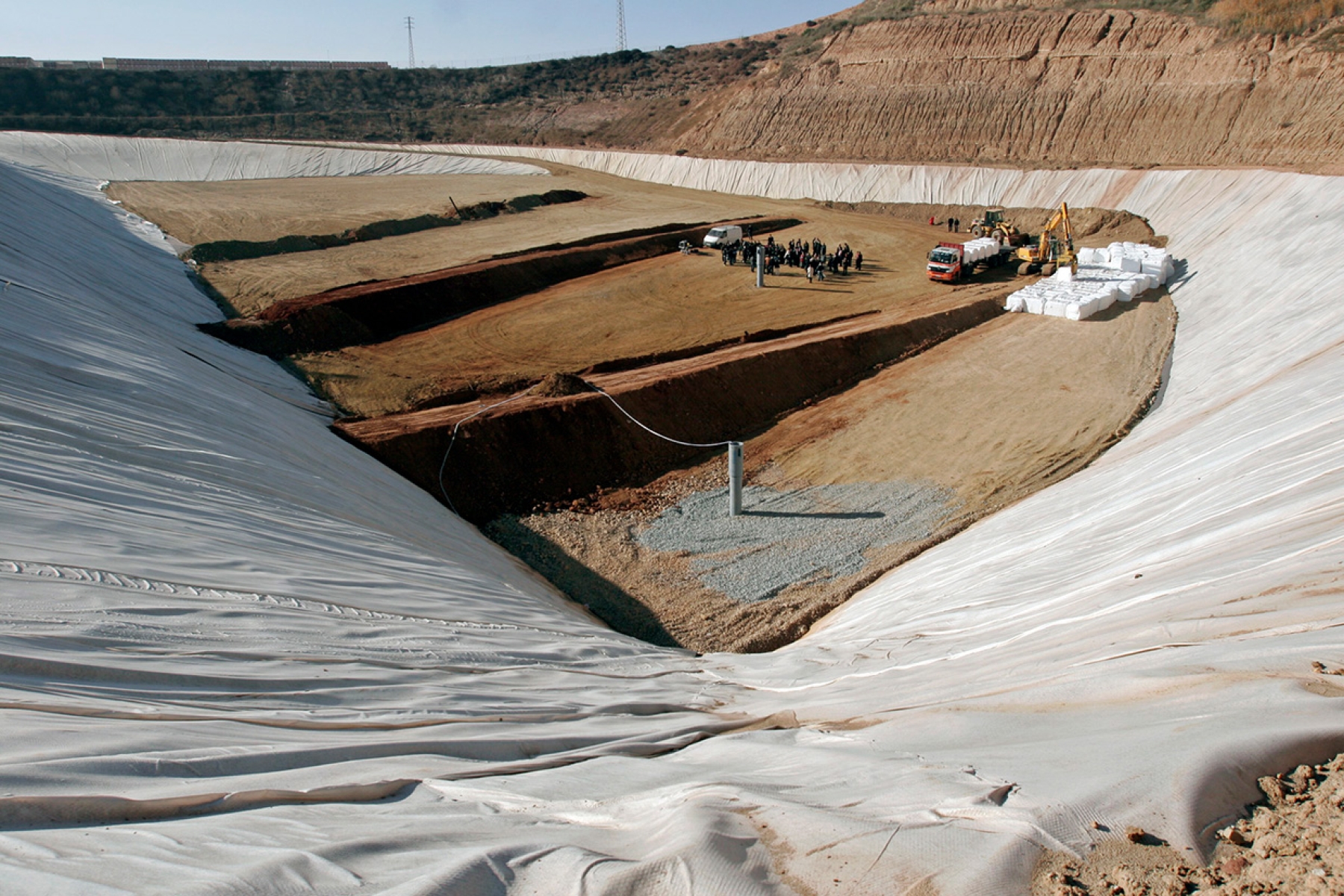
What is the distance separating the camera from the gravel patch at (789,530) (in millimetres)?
13742

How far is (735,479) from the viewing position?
15531mm

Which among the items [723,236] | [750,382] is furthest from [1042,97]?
[750,382]

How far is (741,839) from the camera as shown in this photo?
4074mm

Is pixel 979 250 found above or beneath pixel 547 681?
above

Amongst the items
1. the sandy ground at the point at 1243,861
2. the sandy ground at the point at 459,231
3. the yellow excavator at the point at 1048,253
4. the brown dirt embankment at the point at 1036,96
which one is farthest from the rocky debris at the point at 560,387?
the brown dirt embankment at the point at 1036,96

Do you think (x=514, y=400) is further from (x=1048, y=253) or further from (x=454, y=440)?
(x=1048, y=253)

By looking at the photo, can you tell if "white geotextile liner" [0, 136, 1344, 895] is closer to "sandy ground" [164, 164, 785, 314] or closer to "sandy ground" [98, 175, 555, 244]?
"sandy ground" [164, 164, 785, 314]

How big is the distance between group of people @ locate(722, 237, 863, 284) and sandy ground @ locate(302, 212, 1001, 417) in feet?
1.38

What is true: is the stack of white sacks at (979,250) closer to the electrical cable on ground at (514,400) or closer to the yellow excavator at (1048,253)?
the yellow excavator at (1048,253)

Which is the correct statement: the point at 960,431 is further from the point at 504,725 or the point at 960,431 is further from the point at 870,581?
the point at 504,725

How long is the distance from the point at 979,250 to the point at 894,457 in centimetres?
1633

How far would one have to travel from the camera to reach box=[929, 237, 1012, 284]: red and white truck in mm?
29141

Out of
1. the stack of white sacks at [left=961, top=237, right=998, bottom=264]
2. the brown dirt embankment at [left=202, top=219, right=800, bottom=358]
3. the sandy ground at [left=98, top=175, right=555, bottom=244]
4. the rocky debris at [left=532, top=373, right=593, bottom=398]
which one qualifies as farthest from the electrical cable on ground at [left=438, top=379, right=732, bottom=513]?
the sandy ground at [left=98, top=175, right=555, bottom=244]

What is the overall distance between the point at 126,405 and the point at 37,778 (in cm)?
788
